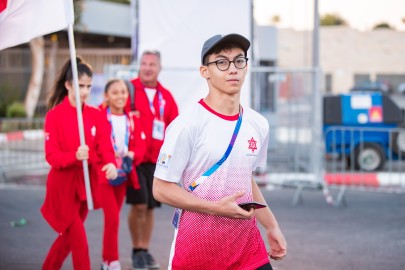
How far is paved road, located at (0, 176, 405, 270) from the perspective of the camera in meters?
8.30

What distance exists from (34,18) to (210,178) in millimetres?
3013

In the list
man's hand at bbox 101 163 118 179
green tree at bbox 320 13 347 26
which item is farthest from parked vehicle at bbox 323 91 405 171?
green tree at bbox 320 13 347 26

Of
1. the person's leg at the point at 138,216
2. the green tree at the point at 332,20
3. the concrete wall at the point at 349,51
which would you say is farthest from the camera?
the green tree at the point at 332,20

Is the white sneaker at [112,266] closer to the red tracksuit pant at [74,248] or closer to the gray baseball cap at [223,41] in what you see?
the red tracksuit pant at [74,248]

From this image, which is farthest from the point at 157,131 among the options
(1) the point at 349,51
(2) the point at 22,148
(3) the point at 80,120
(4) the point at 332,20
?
(4) the point at 332,20

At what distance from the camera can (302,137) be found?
60.8 feet

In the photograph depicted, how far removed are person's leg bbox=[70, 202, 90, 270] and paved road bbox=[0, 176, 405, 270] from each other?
153 cm

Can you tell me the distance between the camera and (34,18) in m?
6.71

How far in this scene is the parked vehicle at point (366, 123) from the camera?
16.1 meters

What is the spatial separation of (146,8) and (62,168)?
20.1 feet

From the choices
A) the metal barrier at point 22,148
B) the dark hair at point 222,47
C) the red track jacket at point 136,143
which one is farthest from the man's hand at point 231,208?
the metal barrier at point 22,148

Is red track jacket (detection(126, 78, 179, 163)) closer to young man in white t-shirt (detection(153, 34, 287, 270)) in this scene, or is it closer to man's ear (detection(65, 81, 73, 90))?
man's ear (detection(65, 81, 73, 90))

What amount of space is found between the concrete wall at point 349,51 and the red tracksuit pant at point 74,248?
160 feet

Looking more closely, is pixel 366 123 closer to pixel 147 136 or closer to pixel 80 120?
pixel 147 136
